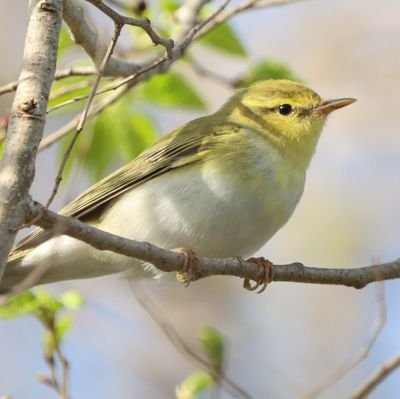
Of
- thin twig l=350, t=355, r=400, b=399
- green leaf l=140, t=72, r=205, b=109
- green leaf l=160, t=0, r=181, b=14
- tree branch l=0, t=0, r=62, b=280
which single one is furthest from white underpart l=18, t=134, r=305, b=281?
tree branch l=0, t=0, r=62, b=280

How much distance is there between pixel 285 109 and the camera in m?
5.25

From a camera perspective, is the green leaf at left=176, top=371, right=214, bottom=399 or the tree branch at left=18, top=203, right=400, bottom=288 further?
the green leaf at left=176, top=371, right=214, bottom=399

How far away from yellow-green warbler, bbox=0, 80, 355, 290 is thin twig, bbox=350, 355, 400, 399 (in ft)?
3.71

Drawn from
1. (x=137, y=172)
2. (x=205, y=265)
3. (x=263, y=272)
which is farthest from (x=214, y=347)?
(x=137, y=172)

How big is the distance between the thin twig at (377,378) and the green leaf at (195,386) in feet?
2.21

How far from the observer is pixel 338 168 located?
32.4 feet

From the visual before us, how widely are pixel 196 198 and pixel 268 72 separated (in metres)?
1.00

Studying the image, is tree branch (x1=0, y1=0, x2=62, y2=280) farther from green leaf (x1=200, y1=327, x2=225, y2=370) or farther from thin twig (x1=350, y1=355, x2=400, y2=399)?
thin twig (x1=350, y1=355, x2=400, y2=399)

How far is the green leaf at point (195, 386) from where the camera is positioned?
3.84 m

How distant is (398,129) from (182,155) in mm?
5149

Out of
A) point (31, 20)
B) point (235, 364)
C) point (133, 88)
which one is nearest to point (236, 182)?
point (133, 88)

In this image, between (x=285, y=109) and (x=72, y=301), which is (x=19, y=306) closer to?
(x=72, y=301)

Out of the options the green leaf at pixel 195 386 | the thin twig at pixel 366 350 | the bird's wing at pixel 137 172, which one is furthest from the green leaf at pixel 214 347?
Answer: the bird's wing at pixel 137 172

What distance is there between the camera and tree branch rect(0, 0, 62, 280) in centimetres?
254
